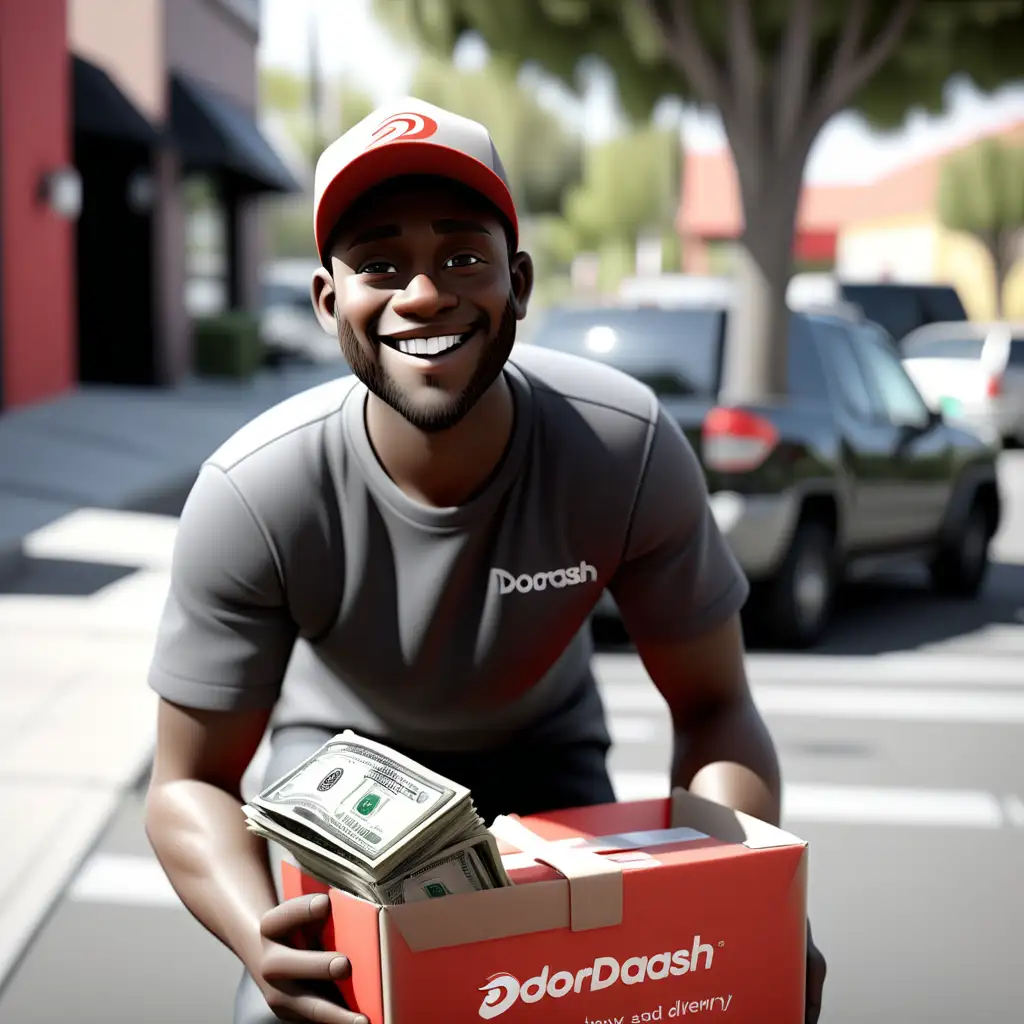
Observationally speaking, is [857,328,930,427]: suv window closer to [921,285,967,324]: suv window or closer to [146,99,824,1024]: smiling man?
[146,99,824,1024]: smiling man

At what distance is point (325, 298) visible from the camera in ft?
9.32

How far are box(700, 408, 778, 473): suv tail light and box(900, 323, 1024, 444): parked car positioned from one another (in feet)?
45.1

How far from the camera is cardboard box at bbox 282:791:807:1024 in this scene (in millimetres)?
2250

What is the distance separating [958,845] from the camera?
5.77 metres

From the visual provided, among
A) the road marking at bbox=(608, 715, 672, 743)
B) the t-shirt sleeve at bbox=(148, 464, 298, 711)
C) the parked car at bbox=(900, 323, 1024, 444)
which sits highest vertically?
the t-shirt sleeve at bbox=(148, 464, 298, 711)

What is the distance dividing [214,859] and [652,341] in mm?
6804

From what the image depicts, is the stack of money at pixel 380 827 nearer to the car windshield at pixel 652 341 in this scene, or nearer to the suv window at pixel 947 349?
the car windshield at pixel 652 341

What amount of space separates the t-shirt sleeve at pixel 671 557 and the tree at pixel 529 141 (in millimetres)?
84081

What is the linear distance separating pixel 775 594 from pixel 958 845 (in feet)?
10.2

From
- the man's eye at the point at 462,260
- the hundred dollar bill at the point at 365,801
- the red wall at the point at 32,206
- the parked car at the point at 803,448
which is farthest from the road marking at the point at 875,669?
the red wall at the point at 32,206

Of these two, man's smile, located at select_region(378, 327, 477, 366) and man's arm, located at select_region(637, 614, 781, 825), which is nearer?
man's smile, located at select_region(378, 327, 477, 366)

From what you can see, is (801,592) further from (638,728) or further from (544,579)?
(544,579)

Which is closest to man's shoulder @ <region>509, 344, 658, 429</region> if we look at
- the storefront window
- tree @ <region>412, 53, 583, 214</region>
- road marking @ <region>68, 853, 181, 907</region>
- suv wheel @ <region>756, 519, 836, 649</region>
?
road marking @ <region>68, 853, 181, 907</region>

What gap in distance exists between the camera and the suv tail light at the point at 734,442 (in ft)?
27.9
